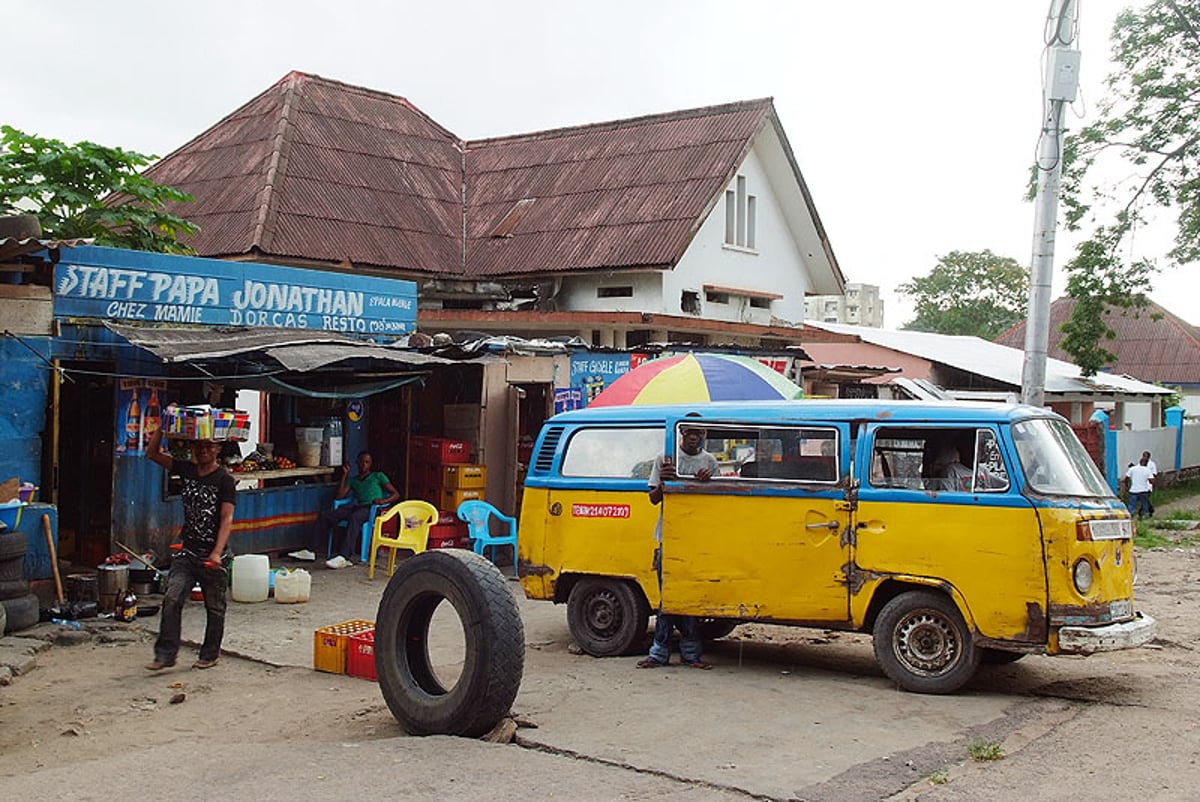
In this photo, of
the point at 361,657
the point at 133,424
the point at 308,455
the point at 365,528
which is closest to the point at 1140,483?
the point at 365,528

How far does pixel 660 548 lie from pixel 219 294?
6239 millimetres

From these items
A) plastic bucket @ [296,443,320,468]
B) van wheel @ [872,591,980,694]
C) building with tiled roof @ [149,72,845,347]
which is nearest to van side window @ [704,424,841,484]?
van wheel @ [872,591,980,694]

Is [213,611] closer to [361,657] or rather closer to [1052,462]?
[361,657]

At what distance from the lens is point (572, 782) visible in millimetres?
5578

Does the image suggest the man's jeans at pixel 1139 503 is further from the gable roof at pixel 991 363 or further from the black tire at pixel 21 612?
the black tire at pixel 21 612

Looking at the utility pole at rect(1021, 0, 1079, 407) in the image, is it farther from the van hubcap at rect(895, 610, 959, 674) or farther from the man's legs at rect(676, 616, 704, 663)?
the man's legs at rect(676, 616, 704, 663)

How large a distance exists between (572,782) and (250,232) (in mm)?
16555

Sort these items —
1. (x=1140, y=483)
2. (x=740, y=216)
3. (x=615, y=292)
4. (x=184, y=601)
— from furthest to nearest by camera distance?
(x=740, y=216), (x=615, y=292), (x=1140, y=483), (x=184, y=601)

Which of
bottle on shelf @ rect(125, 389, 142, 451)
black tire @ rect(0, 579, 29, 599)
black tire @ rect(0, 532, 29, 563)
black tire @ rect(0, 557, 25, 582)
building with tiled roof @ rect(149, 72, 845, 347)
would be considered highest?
building with tiled roof @ rect(149, 72, 845, 347)

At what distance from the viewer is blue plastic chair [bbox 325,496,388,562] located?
526 inches

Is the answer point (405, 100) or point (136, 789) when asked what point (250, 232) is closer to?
point (405, 100)

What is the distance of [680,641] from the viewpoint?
8.77m

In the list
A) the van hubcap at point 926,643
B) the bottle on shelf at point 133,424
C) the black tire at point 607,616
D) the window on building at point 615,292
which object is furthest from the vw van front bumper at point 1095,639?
the window on building at point 615,292

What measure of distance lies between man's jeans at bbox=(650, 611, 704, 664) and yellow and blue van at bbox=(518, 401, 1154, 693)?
0.12m
